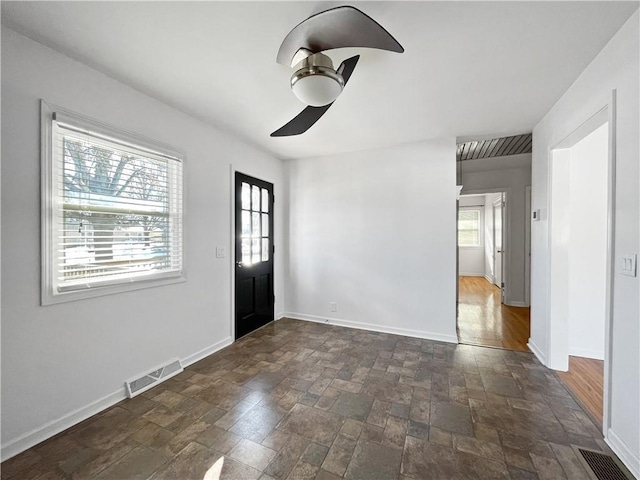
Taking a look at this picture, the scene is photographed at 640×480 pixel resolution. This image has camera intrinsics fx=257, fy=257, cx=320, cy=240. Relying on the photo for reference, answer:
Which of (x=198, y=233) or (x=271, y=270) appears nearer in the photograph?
(x=198, y=233)

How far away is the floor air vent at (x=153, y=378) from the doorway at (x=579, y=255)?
358 cm

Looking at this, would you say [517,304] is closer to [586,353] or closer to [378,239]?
[586,353]

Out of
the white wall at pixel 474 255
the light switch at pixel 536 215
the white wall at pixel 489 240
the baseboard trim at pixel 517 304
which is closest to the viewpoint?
the light switch at pixel 536 215

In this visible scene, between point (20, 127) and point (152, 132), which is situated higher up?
point (152, 132)

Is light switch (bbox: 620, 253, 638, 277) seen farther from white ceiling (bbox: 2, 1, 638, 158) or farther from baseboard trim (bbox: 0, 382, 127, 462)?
baseboard trim (bbox: 0, 382, 127, 462)

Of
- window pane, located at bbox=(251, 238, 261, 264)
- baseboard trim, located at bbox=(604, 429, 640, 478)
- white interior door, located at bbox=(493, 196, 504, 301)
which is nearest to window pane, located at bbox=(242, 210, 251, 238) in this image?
window pane, located at bbox=(251, 238, 261, 264)

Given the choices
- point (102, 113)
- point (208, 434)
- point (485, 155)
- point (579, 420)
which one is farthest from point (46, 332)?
point (485, 155)

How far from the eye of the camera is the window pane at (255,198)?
3.61 m

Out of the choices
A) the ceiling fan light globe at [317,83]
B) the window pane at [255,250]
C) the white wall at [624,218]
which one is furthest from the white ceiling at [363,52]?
the window pane at [255,250]

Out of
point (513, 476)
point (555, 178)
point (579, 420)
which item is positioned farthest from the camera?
point (555, 178)

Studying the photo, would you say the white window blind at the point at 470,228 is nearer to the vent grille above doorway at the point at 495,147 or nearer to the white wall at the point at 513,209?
the white wall at the point at 513,209

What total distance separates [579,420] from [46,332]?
3.70m

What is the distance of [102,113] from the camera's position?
6.50 ft

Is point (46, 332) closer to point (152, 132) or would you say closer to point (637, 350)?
point (152, 132)
